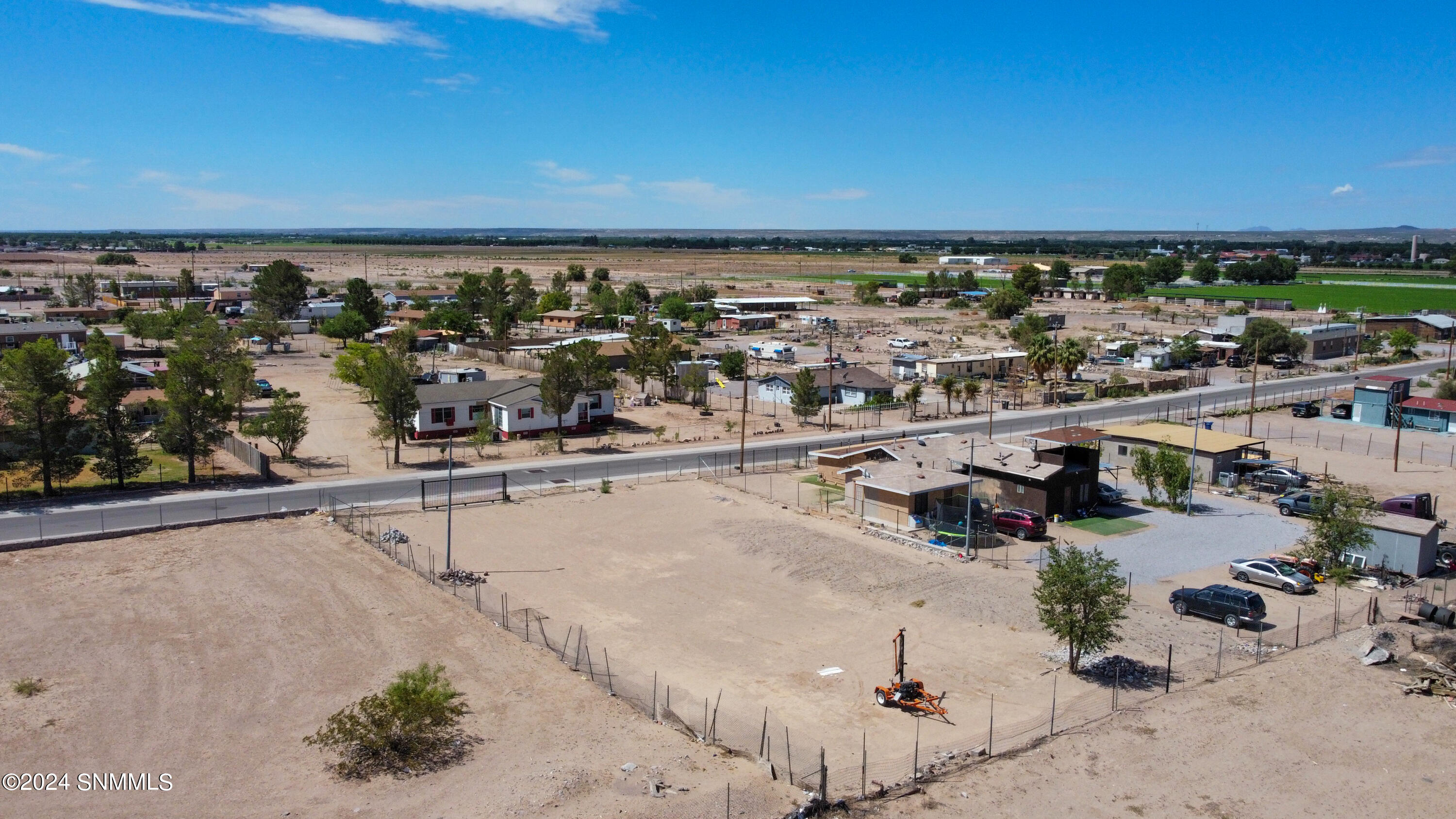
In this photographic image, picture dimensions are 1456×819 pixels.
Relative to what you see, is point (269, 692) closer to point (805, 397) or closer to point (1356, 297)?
point (805, 397)

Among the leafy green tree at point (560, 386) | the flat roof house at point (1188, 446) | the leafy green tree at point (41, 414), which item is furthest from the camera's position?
the leafy green tree at point (560, 386)

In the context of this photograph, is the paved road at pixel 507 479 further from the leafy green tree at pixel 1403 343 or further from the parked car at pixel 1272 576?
the leafy green tree at pixel 1403 343

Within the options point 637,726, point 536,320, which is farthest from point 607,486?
point 536,320

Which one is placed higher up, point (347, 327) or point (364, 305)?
point (364, 305)

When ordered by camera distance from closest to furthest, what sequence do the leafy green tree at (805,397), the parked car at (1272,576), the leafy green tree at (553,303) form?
the parked car at (1272,576) < the leafy green tree at (805,397) < the leafy green tree at (553,303)

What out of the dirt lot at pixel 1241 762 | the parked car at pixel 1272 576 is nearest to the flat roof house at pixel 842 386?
the parked car at pixel 1272 576

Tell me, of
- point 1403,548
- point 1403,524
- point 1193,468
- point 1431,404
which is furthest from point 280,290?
point 1403,548

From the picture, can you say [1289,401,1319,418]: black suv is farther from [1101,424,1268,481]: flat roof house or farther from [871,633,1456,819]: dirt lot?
[871,633,1456,819]: dirt lot
